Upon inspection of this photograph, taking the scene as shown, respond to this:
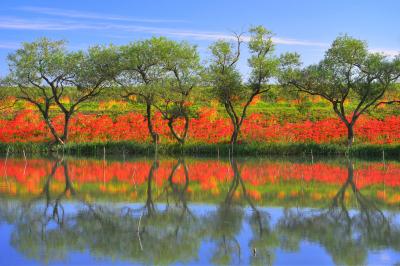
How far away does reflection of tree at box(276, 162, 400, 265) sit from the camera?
12.0 m

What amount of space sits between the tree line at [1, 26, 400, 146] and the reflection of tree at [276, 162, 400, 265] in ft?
69.9

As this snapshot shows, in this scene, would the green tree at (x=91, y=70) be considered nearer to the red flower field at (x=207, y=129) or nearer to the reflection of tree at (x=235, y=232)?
the red flower field at (x=207, y=129)

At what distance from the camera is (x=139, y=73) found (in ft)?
131

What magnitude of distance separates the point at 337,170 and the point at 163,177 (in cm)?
950

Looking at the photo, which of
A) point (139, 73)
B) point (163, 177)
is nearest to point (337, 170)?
point (163, 177)

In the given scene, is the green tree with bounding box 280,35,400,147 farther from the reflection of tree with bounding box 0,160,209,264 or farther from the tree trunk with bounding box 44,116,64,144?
the reflection of tree with bounding box 0,160,209,264

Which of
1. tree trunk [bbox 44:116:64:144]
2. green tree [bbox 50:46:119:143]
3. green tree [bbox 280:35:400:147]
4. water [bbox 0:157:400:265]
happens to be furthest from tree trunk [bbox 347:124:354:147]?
tree trunk [bbox 44:116:64:144]

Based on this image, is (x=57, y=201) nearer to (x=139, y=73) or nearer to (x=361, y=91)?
(x=139, y=73)

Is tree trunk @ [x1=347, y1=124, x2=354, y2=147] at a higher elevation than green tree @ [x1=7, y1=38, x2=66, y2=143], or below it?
below

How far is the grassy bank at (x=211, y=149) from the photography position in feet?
121

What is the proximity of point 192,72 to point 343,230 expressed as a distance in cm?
2654

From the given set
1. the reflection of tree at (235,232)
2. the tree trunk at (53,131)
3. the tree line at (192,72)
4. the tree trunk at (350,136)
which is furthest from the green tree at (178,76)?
the reflection of tree at (235,232)

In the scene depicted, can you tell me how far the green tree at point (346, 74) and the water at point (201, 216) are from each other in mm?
11098

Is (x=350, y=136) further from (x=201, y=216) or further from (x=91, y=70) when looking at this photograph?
(x=201, y=216)
